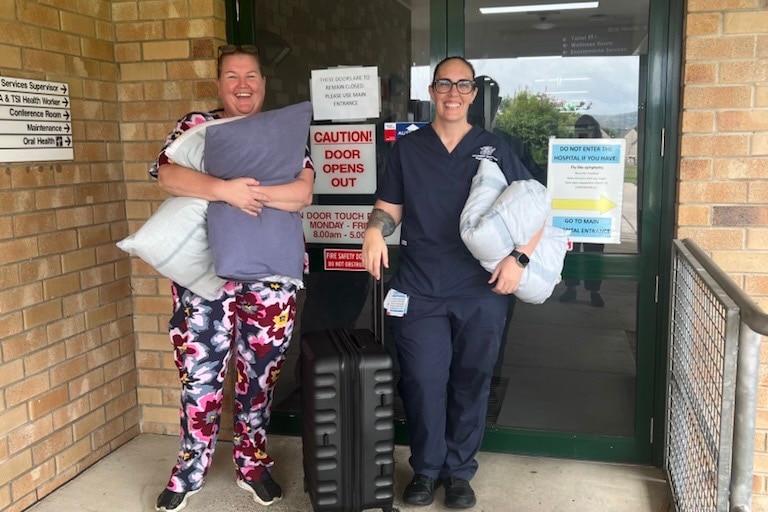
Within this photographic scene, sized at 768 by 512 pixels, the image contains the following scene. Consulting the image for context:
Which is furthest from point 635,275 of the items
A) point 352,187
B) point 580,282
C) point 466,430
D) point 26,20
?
point 26,20

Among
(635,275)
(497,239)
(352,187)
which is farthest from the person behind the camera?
(352,187)

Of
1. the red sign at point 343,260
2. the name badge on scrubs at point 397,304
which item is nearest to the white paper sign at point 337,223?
the red sign at point 343,260

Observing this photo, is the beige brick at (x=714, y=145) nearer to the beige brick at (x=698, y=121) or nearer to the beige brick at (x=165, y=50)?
the beige brick at (x=698, y=121)

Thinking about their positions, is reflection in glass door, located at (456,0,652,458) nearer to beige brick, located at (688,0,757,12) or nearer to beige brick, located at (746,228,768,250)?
beige brick, located at (688,0,757,12)

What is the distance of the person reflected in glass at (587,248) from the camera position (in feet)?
9.72

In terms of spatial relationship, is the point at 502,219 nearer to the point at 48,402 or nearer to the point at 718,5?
the point at 718,5

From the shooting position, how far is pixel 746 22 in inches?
105

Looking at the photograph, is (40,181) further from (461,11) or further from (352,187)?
(461,11)

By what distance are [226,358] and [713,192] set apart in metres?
1.97

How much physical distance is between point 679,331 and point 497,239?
0.86 meters

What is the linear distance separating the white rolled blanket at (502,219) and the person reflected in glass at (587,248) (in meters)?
0.48

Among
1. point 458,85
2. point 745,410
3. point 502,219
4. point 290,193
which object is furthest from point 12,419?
point 745,410

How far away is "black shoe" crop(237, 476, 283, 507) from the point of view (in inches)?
113

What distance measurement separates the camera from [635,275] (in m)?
3.04
